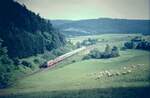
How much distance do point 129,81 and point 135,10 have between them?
7.50 feet

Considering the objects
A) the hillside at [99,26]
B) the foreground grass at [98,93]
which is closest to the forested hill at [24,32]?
the hillside at [99,26]

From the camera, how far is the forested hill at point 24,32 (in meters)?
11.5

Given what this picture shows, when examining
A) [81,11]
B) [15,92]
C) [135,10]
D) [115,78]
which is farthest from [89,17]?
[15,92]

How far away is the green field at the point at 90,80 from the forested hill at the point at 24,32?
0.80 m

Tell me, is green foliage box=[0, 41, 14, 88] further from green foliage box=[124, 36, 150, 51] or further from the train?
green foliage box=[124, 36, 150, 51]

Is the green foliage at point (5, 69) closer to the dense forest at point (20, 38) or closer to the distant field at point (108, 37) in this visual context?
the dense forest at point (20, 38)

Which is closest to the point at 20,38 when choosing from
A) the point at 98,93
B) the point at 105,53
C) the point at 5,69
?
the point at 5,69

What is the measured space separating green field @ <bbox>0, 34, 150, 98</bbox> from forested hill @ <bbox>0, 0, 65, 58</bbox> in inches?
31.5

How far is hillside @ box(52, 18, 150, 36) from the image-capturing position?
469 inches

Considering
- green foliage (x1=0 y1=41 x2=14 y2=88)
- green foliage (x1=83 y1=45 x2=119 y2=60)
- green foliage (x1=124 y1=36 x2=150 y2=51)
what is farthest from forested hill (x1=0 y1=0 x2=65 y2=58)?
green foliage (x1=124 y1=36 x2=150 y2=51)

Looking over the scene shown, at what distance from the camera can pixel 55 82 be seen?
1095cm

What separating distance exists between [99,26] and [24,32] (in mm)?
2376

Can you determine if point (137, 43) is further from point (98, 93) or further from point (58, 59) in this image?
point (58, 59)

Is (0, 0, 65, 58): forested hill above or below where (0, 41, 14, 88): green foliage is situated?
above
